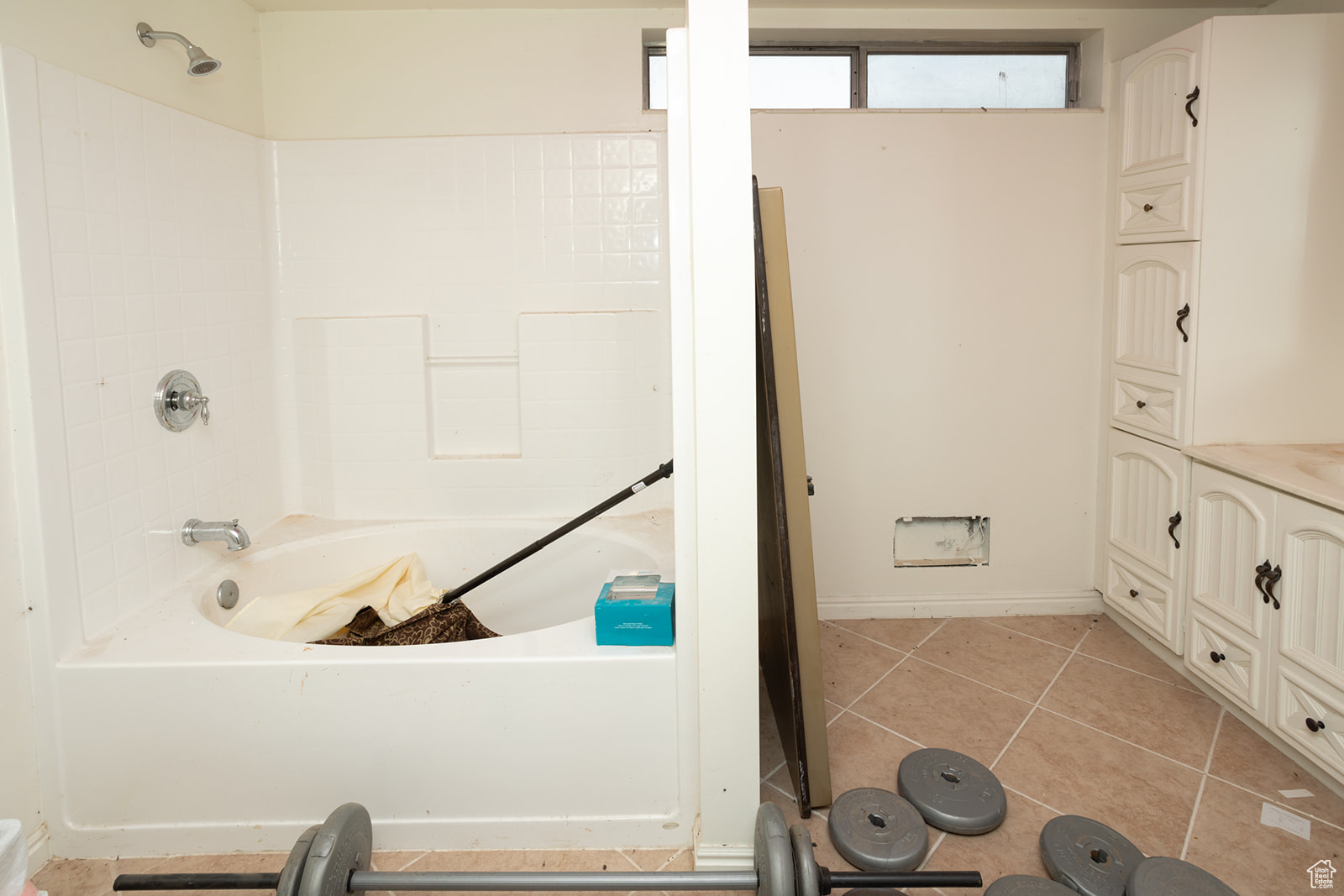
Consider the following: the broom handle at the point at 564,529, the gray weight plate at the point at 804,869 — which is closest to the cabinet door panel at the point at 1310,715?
the gray weight plate at the point at 804,869

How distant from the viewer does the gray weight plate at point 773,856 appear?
1.49m

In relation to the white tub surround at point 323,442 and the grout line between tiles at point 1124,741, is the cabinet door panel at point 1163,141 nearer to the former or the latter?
the grout line between tiles at point 1124,741

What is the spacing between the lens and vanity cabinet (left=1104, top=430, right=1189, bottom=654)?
8.54 feet

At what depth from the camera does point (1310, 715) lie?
6.74 ft

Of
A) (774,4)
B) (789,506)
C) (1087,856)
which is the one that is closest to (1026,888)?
(1087,856)

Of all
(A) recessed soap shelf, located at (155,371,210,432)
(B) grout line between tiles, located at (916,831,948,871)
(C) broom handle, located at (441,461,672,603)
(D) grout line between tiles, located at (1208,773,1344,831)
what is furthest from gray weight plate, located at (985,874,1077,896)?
(A) recessed soap shelf, located at (155,371,210,432)

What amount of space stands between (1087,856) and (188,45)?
2.73 meters

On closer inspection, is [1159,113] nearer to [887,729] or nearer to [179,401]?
[887,729]

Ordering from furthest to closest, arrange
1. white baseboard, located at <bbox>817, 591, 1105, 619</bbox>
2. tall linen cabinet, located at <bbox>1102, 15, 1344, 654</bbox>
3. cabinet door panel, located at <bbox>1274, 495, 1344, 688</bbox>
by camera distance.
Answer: white baseboard, located at <bbox>817, 591, 1105, 619</bbox> → tall linen cabinet, located at <bbox>1102, 15, 1344, 654</bbox> → cabinet door panel, located at <bbox>1274, 495, 1344, 688</bbox>

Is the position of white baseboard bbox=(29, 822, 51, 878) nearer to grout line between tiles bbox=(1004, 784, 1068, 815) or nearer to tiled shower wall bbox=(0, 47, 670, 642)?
tiled shower wall bbox=(0, 47, 670, 642)

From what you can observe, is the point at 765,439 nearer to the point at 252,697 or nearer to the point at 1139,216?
the point at 252,697

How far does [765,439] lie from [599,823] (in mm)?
917

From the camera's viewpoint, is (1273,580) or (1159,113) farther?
(1159,113)

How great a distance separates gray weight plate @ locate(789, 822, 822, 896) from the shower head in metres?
2.19
